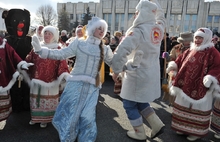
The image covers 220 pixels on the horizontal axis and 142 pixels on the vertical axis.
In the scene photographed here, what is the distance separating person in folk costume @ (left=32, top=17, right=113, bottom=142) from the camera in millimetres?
2488

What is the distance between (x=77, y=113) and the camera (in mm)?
2492

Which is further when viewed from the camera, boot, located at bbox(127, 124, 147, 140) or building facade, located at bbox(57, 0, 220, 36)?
building facade, located at bbox(57, 0, 220, 36)

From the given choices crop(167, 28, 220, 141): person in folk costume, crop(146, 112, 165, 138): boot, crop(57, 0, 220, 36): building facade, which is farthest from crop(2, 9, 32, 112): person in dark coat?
crop(57, 0, 220, 36): building facade

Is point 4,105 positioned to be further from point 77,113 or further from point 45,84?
point 77,113

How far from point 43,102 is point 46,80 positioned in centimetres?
36

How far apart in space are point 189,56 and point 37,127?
106 inches

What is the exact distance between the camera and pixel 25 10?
3785mm

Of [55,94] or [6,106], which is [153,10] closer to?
[55,94]

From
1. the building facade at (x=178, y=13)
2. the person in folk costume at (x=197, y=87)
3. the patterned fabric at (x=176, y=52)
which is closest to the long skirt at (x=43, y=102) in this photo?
the person in folk costume at (x=197, y=87)

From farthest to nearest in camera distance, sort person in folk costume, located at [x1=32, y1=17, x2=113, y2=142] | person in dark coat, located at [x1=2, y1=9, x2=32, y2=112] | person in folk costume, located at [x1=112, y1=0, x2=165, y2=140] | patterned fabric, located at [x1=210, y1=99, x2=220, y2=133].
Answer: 1. person in dark coat, located at [x1=2, y1=9, x2=32, y2=112]
2. patterned fabric, located at [x1=210, y1=99, x2=220, y2=133]
3. person in folk costume, located at [x1=112, y1=0, x2=165, y2=140]
4. person in folk costume, located at [x1=32, y1=17, x2=113, y2=142]

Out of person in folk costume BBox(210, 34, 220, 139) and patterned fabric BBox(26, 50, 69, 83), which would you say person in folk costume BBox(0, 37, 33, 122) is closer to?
patterned fabric BBox(26, 50, 69, 83)

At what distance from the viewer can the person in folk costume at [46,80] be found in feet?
10.3

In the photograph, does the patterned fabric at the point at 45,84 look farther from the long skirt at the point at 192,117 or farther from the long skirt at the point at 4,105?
the long skirt at the point at 192,117

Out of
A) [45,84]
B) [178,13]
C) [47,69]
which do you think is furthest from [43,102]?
[178,13]
